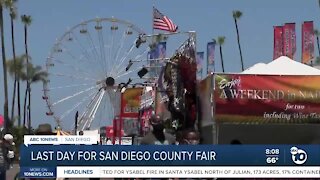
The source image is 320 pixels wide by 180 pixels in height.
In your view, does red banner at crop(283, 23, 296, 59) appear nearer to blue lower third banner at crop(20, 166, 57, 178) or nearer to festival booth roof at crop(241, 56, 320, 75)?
festival booth roof at crop(241, 56, 320, 75)

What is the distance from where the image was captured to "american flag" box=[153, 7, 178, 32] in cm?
2637

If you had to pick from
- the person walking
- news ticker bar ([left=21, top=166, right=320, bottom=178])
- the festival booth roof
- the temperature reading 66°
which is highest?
the festival booth roof

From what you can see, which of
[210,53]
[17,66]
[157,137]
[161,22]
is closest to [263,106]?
[157,137]

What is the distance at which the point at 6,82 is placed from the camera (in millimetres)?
56281

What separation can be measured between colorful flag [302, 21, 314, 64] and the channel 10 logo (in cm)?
3846

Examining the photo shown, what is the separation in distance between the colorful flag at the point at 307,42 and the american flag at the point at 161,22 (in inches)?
832

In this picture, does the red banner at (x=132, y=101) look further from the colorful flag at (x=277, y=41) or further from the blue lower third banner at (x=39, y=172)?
the blue lower third banner at (x=39, y=172)

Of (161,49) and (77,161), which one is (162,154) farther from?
(161,49)

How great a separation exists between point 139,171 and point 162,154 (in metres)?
0.35

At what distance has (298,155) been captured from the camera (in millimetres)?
8414

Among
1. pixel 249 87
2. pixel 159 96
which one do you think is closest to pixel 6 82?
pixel 159 96

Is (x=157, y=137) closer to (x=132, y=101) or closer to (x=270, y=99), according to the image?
(x=270, y=99)

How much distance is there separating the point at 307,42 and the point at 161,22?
860 inches

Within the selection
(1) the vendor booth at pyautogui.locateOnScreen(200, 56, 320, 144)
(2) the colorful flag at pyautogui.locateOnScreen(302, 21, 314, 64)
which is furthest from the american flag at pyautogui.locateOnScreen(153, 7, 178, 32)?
(2) the colorful flag at pyautogui.locateOnScreen(302, 21, 314, 64)
